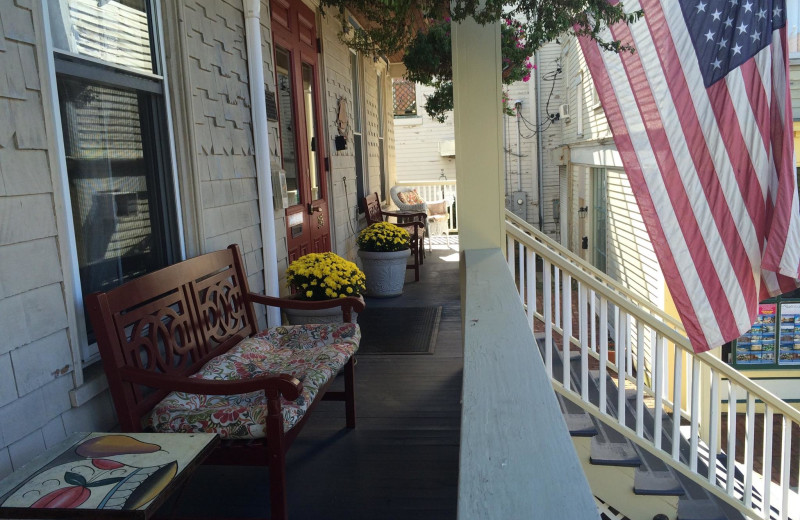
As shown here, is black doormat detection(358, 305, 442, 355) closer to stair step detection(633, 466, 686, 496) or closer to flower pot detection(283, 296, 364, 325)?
flower pot detection(283, 296, 364, 325)

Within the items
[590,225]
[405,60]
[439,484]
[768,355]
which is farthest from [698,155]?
[590,225]

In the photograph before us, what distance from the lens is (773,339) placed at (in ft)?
22.8

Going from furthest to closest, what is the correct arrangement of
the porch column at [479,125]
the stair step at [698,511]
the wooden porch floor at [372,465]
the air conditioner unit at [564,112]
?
the air conditioner unit at [564,112] → the stair step at [698,511] → the porch column at [479,125] → the wooden porch floor at [372,465]

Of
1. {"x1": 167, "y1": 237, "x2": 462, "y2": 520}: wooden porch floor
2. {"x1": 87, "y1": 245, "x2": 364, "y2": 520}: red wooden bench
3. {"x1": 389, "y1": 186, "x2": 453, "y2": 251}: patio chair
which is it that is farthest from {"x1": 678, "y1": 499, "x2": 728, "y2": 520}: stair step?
{"x1": 389, "y1": 186, "x2": 453, "y2": 251}: patio chair

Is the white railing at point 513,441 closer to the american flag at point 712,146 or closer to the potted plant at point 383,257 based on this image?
the american flag at point 712,146

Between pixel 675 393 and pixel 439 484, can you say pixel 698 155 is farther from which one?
pixel 439 484

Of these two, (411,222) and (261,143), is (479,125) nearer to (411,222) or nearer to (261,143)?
(261,143)

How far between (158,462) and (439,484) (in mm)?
1217

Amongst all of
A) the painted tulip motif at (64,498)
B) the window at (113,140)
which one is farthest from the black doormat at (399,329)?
the painted tulip motif at (64,498)

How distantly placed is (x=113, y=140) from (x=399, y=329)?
284 cm

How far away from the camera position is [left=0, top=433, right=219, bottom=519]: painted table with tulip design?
1.34 metres

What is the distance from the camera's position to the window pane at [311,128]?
5203mm

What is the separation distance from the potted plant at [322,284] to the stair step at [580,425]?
143 cm

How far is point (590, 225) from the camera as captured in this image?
11195 millimetres
